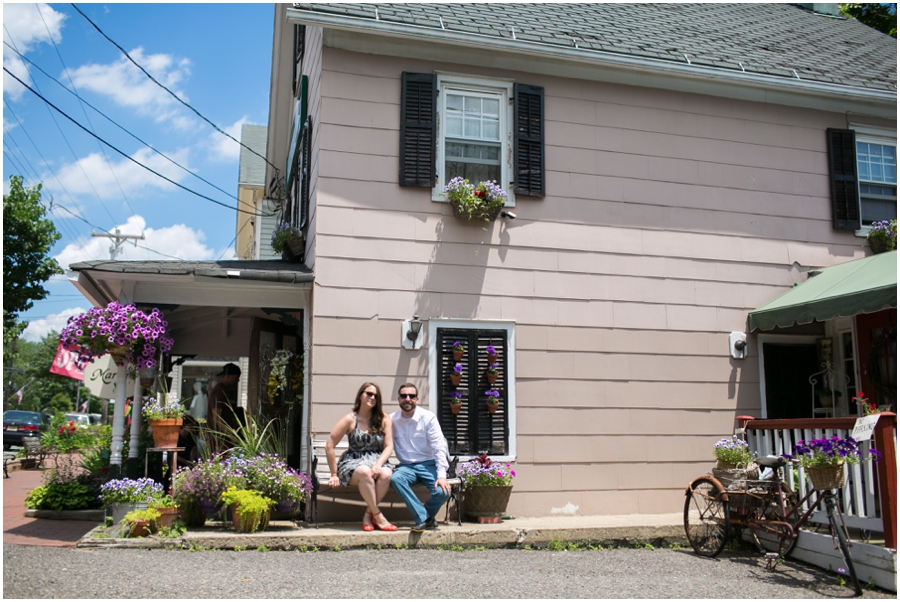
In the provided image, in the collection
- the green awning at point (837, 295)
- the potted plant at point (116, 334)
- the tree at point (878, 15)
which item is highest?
the tree at point (878, 15)

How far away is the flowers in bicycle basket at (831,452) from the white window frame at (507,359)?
2993mm

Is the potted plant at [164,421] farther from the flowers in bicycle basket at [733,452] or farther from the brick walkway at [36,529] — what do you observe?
the flowers in bicycle basket at [733,452]

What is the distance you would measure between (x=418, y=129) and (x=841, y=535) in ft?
17.7

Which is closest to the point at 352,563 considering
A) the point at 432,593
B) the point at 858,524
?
the point at 432,593

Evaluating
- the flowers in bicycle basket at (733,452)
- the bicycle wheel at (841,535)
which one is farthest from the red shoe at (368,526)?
the bicycle wheel at (841,535)

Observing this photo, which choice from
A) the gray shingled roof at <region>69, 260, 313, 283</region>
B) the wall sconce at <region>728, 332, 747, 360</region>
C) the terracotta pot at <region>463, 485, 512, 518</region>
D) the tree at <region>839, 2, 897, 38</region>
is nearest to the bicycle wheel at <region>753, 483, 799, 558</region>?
the terracotta pot at <region>463, 485, 512, 518</region>

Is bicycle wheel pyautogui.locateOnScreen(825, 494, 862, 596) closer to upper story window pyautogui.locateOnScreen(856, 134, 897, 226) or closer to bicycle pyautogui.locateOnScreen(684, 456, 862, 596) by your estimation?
bicycle pyautogui.locateOnScreen(684, 456, 862, 596)

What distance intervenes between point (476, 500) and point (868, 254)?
5.78m

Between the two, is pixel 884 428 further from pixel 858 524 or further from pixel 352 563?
pixel 352 563

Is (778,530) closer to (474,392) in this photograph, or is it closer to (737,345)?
(737,345)

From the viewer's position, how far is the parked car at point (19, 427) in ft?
75.3

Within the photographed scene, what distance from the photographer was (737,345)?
8.73m

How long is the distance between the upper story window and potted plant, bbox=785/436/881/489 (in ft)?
16.0

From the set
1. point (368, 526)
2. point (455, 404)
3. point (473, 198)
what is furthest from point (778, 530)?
point (473, 198)
